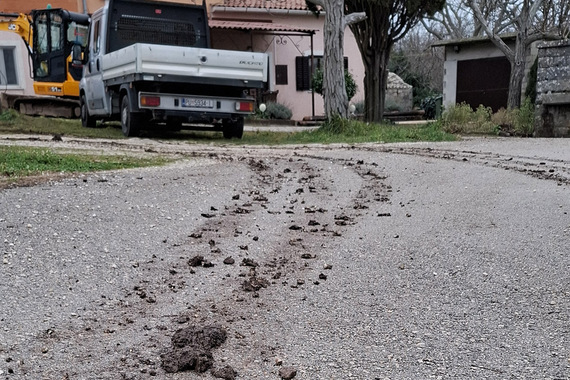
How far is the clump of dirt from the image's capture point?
2.71 metres

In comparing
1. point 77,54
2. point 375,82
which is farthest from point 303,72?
point 77,54

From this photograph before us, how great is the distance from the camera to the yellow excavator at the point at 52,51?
57.3 feet

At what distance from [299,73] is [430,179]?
20.0 meters

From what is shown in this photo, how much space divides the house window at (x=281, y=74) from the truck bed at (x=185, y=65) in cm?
1363

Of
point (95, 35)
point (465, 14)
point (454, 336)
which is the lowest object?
point (454, 336)

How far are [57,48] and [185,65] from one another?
271 inches

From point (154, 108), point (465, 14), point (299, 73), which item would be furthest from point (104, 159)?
point (465, 14)

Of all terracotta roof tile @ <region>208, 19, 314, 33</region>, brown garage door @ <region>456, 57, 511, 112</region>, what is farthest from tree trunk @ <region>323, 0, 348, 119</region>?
brown garage door @ <region>456, 57, 511, 112</region>

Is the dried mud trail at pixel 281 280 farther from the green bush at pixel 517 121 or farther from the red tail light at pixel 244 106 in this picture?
the green bush at pixel 517 121

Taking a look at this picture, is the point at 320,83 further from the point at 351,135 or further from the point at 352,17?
the point at 351,135

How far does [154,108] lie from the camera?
1260cm

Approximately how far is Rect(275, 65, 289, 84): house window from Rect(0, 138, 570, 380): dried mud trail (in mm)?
20052

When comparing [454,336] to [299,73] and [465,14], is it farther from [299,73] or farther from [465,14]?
[465,14]

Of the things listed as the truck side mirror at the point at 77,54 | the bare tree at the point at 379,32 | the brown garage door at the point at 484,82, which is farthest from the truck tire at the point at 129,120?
the brown garage door at the point at 484,82
